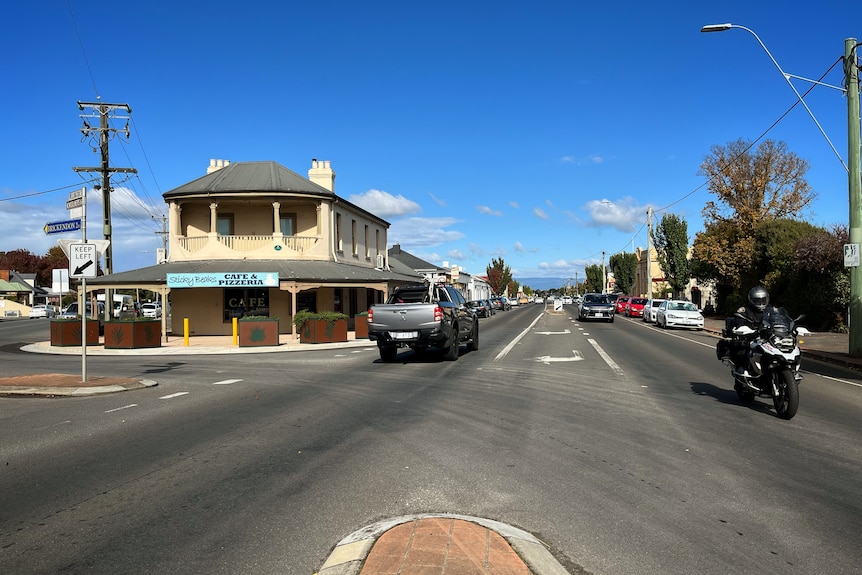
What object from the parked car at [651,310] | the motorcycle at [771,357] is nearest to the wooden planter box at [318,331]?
the motorcycle at [771,357]

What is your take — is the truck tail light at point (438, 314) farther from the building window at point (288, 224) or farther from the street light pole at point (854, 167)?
the building window at point (288, 224)

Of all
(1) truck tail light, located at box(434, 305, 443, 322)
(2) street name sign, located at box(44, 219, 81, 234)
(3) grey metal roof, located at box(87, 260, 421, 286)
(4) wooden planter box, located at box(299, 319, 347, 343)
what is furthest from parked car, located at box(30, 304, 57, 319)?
(1) truck tail light, located at box(434, 305, 443, 322)

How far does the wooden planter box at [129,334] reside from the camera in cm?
2361

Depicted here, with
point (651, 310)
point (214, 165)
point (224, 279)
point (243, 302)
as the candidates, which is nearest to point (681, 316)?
point (651, 310)

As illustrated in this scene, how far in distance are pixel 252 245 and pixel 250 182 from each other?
10.1 ft

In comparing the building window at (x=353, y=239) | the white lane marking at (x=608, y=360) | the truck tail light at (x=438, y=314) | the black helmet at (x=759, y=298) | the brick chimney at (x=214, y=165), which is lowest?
the white lane marking at (x=608, y=360)

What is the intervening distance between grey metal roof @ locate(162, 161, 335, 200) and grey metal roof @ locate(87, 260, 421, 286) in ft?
10.8

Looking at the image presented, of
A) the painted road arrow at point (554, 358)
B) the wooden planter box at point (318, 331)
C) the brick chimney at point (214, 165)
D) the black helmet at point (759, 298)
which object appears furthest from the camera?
the brick chimney at point (214, 165)

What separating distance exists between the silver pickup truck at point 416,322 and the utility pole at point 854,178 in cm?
1027

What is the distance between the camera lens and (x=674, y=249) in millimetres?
53625

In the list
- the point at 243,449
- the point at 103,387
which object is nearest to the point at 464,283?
the point at 103,387

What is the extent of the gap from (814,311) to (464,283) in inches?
1999

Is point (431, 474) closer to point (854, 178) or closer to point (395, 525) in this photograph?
point (395, 525)

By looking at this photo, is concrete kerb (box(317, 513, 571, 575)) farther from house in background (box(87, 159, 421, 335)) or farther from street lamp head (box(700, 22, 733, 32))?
house in background (box(87, 159, 421, 335))
